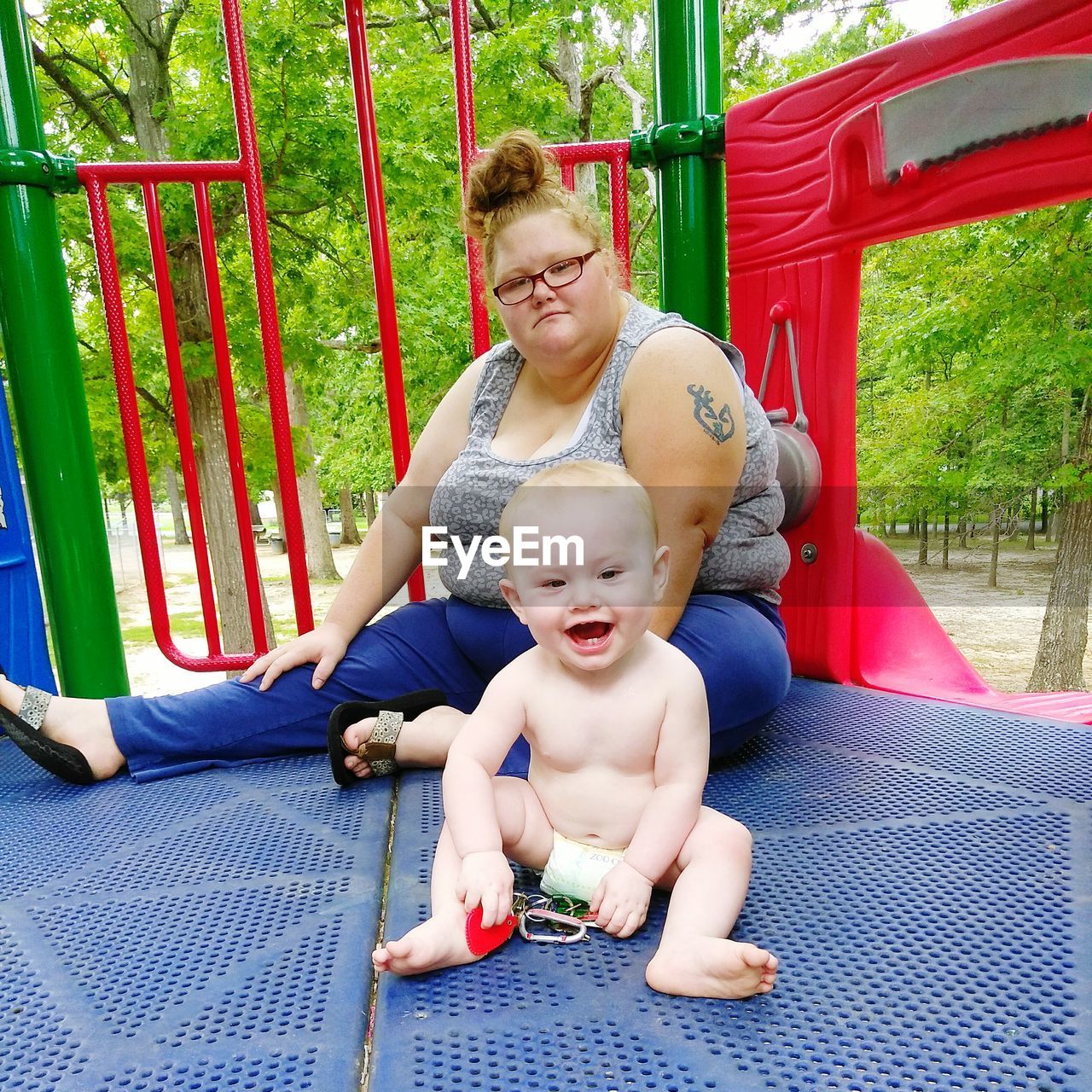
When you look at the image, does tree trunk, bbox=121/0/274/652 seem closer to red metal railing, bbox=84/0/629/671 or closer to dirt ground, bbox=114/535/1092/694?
dirt ground, bbox=114/535/1092/694

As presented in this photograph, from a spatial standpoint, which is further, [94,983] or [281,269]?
[281,269]

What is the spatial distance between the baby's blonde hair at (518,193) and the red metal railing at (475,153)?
30 cm

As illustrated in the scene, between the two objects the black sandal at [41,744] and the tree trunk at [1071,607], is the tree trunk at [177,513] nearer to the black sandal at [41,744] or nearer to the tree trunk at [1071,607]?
the tree trunk at [1071,607]

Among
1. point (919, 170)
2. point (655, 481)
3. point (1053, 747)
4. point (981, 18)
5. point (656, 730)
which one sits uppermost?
point (981, 18)

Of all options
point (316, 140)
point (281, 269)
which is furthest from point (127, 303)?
point (316, 140)

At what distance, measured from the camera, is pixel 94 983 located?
104 cm

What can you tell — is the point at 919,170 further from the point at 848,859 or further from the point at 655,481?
the point at 848,859

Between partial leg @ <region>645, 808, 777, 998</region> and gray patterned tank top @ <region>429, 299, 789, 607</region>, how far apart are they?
0.61 metres

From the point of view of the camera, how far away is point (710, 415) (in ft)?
4.72

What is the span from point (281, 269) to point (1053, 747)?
6583 millimetres

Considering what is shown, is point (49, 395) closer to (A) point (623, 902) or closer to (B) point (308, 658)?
(B) point (308, 658)

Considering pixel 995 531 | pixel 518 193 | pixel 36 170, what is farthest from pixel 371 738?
pixel 995 531

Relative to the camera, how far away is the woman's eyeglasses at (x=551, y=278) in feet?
4.88

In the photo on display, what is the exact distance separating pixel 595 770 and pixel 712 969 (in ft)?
0.96
